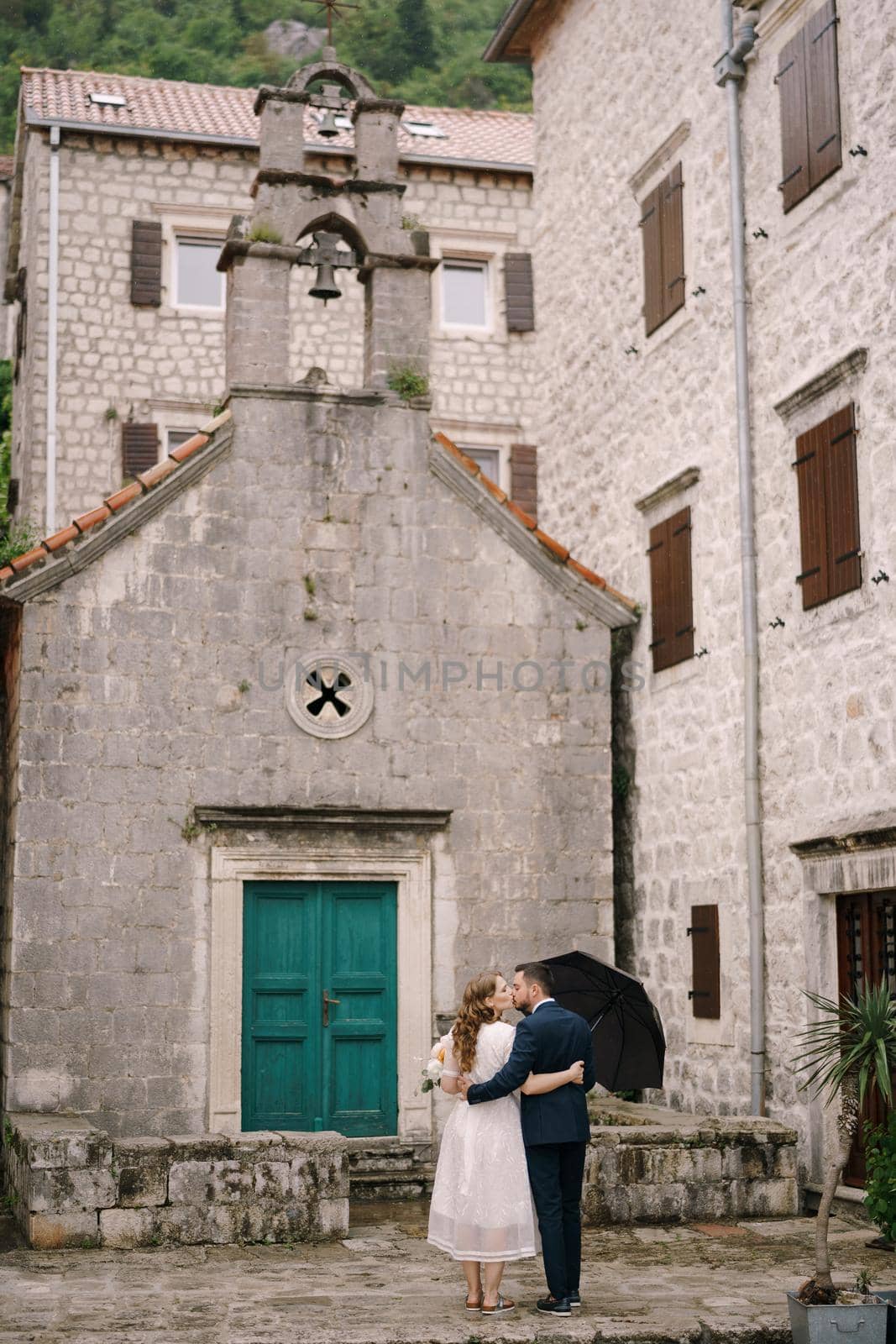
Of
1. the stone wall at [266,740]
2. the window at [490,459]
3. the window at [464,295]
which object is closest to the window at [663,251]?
Result: the stone wall at [266,740]

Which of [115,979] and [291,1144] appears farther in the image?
[115,979]

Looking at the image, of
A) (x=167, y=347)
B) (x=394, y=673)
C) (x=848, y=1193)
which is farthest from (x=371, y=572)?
(x=167, y=347)

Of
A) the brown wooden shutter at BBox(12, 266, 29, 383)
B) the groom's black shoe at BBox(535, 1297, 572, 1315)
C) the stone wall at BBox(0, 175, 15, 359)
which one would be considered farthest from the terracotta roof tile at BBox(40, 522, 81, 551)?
the stone wall at BBox(0, 175, 15, 359)

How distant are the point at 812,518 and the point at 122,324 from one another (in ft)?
40.1

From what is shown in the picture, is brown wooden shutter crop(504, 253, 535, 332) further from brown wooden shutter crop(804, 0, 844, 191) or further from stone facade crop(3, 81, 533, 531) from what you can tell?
brown wooden shutter crop(804, 0, 844, 191)

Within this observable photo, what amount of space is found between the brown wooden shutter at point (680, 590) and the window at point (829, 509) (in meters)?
1.83

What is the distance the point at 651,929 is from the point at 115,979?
458 cm

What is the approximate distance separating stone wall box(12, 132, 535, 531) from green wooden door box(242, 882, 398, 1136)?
31.9 ft

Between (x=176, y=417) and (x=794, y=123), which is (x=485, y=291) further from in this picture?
(x=794, y=123)

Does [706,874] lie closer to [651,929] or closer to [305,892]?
[651,929]

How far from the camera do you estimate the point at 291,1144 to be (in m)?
9.95

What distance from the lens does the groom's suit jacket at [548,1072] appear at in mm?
8031

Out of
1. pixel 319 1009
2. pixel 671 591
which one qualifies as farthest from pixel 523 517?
pixel 319 1009

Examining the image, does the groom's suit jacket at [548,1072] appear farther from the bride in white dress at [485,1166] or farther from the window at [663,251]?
the window at [663,251]
